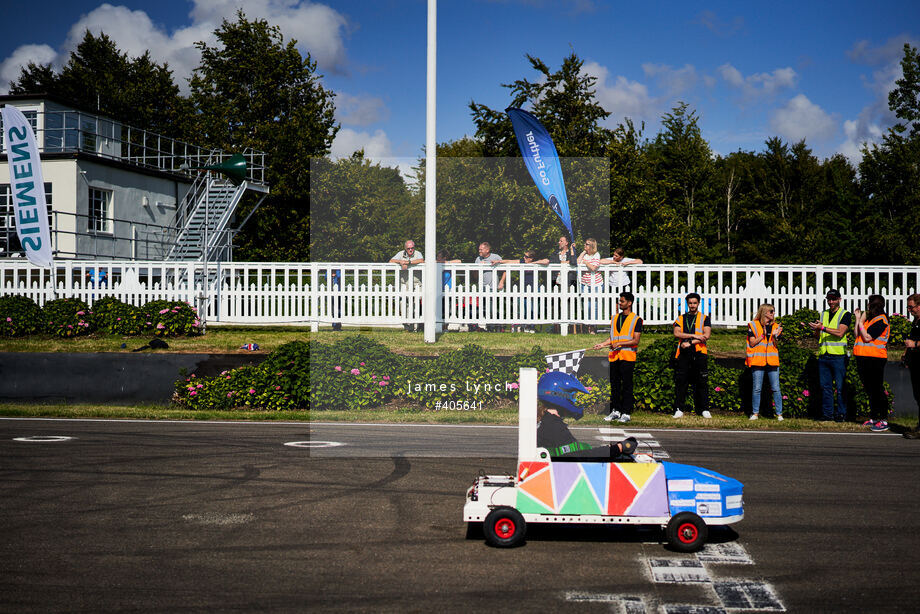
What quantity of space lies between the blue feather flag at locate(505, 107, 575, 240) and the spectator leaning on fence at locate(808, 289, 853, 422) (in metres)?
9.67

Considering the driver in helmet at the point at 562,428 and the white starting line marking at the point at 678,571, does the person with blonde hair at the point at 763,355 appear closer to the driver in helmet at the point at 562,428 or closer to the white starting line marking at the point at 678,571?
the driver in helmet at the point at 562,428

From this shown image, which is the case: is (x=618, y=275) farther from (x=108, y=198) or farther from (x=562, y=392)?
(x=108, y=198)

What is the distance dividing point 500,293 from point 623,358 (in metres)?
6.02

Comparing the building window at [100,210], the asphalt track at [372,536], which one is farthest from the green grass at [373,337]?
the building window at [100,210]

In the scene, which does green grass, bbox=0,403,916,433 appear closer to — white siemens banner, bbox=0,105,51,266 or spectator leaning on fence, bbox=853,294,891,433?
spectator leaning on fence, bbox=853,294,891,433

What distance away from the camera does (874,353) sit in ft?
46.1

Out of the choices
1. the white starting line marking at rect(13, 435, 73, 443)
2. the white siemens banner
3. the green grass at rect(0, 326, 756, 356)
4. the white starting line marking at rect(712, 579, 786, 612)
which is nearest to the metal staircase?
the white siemens banner

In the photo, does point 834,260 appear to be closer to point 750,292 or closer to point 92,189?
point 750,292

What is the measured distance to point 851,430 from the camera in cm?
1394

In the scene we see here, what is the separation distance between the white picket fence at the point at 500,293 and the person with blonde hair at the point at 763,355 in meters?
4.62

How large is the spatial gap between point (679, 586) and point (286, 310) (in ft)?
56.3

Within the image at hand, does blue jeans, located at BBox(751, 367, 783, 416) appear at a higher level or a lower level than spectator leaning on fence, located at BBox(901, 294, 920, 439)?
lower

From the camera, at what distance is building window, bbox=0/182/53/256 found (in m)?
32.9

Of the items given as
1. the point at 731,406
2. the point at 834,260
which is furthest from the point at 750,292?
the point at 834,260
